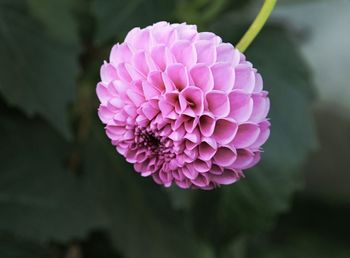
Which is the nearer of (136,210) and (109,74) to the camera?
(109,74)

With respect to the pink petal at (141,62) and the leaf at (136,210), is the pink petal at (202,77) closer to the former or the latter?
the pink petal at (141,62)
